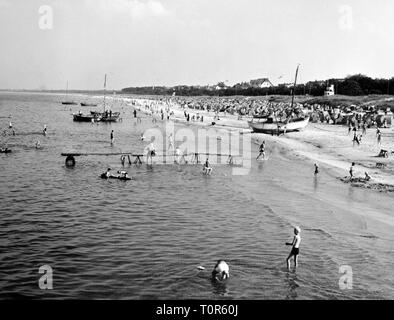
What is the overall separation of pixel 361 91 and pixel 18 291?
4398 inches

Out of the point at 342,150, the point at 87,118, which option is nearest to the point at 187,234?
the point at 342,150

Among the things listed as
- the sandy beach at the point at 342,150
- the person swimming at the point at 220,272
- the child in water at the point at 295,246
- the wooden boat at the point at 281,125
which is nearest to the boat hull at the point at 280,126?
the wooden boat at the point at 281,125

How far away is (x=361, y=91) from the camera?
11275 centimetres

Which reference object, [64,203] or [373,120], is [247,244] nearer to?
[64,203]

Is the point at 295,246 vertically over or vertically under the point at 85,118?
under

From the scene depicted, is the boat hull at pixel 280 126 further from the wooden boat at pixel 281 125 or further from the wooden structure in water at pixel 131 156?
the wooden structure in water at pixel 131 156

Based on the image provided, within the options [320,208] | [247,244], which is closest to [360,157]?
[320,208]

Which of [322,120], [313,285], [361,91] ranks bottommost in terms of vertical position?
[313,285]

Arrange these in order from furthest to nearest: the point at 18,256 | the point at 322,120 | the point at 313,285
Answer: the point at 322,120, the point at 18,256, the point at 313,285

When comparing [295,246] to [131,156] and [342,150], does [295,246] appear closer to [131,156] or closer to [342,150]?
[131,156]

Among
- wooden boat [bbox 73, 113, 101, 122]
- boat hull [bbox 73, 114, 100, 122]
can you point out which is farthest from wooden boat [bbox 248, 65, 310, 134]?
boat hull [bbox 73, 114, 100, 122]

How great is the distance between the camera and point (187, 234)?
20.9 m

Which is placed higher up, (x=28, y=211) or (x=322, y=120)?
(x=322, y=120)

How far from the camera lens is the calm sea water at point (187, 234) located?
593 inches
